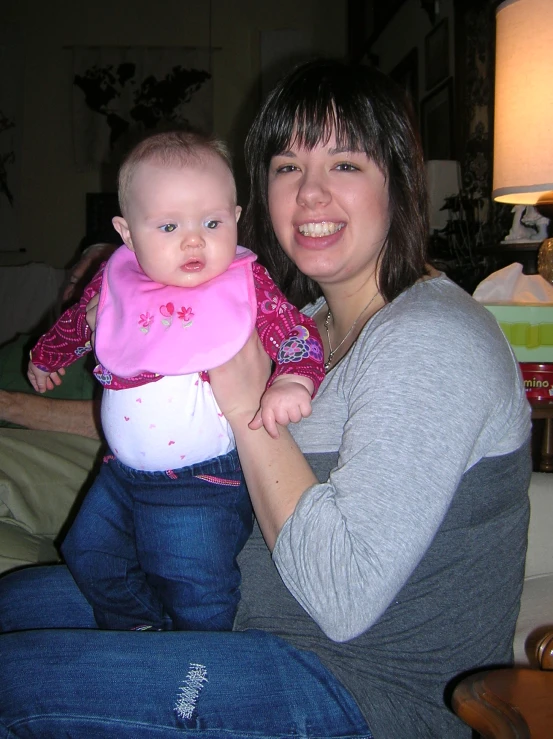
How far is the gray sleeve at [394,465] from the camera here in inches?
34.8

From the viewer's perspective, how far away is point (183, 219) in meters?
1.13

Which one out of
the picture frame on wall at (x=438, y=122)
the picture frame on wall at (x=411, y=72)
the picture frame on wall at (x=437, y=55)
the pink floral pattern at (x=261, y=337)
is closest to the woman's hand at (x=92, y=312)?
the pink floral pattern at (x=261, y=337)

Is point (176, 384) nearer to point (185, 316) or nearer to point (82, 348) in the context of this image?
point (185, 316)

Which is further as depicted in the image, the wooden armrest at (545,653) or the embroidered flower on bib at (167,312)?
the embroidered flower on bib at (167,312)

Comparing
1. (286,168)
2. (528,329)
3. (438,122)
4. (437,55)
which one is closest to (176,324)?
(286,168)

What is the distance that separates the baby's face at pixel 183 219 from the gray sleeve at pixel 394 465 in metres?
0.35

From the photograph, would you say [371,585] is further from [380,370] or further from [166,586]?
[166,586]

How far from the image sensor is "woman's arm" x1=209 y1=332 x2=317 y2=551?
1005mm

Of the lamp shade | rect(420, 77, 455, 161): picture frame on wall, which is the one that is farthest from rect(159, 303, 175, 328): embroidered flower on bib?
rect(420, 77, 455, 161): picture frame on wall

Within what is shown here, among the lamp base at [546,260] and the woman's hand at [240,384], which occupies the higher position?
the lamp base at [546,260]

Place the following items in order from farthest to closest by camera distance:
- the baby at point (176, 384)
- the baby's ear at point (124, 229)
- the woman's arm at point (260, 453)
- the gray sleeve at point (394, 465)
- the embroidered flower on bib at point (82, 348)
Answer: the embroidered flower on bib at point (82, 348) < the baby's ear at point (124, 229) < the baby at point (176, 384) < the woman's arm at point (260, 453) < the gray sleeve at point (394, 465)

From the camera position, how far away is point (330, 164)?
1259 mm

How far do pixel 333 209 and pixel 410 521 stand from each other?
612 millimetres

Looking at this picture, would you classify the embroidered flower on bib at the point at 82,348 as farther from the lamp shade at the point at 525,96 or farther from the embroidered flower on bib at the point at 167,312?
the lamp shade at the point at 525,96
